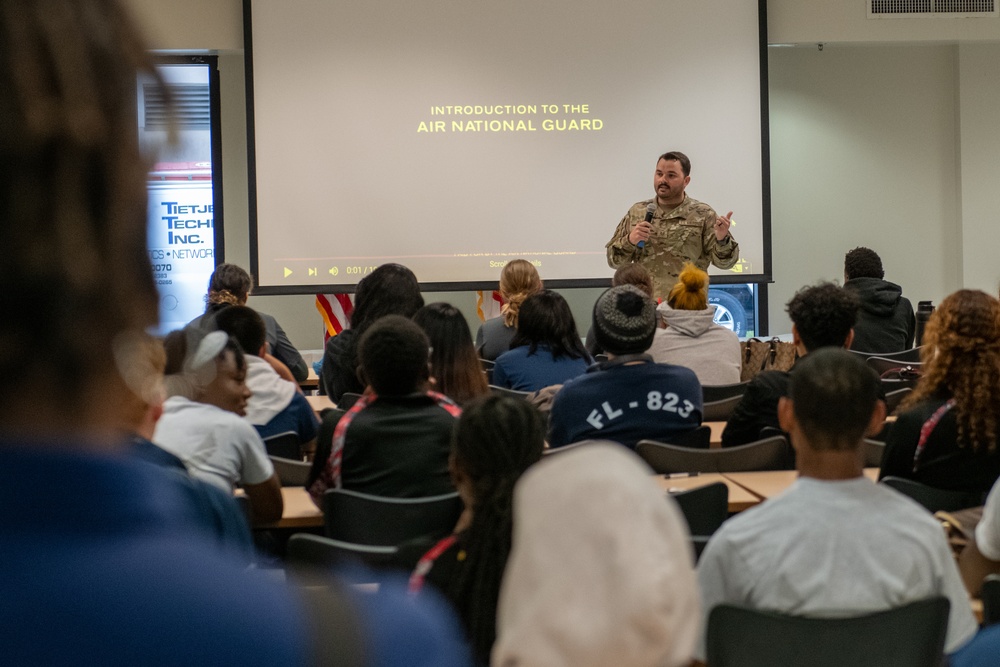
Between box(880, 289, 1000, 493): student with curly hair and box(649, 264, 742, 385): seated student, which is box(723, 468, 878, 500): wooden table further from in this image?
box(649, 264, 742, 385): seated student

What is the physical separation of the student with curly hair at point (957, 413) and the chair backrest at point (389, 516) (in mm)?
1289

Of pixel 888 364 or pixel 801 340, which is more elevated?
pixel 801 340

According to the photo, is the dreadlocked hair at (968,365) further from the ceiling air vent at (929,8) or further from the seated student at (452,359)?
the ceiling air vent at (929,8)

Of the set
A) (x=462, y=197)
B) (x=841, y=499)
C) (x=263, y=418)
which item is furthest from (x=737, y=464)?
(x=462, y=197)

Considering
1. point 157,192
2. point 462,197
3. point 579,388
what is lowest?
point 579,388

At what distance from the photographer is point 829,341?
3.85 meters

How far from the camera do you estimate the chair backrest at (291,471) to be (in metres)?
3.52

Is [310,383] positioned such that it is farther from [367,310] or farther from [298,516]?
[298,516]

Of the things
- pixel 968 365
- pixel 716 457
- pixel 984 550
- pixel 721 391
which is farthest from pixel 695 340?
pixel 984 550

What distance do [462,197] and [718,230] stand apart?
85.6 inches

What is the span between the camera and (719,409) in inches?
179

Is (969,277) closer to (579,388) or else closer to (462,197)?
(462,197)

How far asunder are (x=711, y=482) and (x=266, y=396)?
1.83 metres

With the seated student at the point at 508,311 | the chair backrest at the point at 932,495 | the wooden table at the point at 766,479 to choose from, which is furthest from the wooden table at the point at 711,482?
the seated student at the point at 508,311
